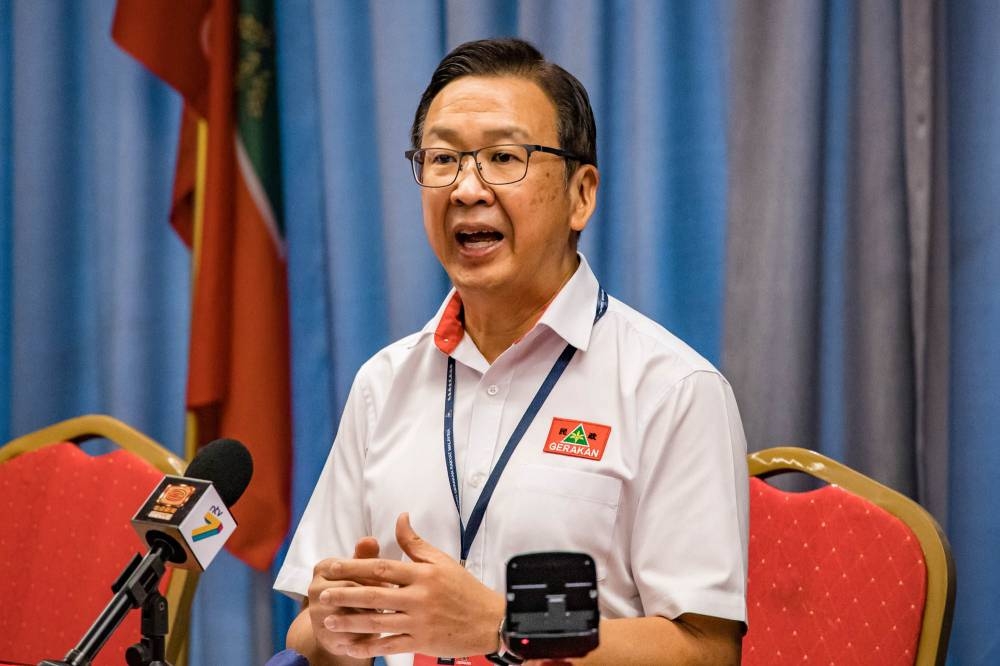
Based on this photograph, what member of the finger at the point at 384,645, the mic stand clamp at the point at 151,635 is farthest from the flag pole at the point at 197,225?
the mic stand clamp at the point at 151,635

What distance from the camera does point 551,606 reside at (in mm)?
1064

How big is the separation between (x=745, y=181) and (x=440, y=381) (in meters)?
1.03

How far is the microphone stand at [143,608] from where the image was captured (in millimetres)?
1312

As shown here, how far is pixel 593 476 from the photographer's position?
5.84ft

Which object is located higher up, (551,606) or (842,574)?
(551,606)

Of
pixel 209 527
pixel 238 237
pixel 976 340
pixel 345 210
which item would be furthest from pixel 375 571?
pixel 238 237

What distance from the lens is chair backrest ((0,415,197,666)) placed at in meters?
2.46

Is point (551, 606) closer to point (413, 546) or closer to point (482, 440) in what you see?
point (413, 546)

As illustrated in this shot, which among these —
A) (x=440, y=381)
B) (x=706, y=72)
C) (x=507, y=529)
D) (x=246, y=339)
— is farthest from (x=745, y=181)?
(x=246, y=339)

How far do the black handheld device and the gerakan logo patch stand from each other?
0.73m

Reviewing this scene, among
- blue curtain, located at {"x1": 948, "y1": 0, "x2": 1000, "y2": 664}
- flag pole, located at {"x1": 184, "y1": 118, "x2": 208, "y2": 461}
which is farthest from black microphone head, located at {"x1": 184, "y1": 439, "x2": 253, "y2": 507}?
flag pole, located at {"x1": 184, "y1": 118, "x2": 208, "y2": 461}

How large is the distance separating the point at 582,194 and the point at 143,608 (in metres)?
1.06

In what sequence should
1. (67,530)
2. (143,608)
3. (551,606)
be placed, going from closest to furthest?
(551,606) < (143,608) < (67,530)

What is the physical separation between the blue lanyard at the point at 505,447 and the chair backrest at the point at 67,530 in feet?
2.52
